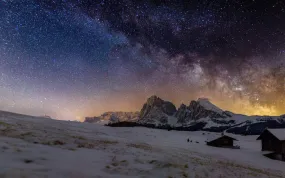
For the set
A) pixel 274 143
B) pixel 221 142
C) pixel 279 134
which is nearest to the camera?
pixel 274 143

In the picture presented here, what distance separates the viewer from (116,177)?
7133 mm

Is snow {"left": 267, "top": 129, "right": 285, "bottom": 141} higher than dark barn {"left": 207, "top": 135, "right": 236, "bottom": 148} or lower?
higher

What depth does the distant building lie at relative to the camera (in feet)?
113

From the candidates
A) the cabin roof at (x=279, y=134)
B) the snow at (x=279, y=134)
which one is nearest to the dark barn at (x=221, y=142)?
the cabin roof at (x=279, y=134)

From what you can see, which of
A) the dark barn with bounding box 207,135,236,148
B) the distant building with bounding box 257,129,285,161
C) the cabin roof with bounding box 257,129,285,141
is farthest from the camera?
the dark barn with bounding box 207,135,236,148

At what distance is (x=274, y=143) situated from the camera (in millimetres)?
36750

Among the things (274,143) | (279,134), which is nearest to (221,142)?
(274,143)

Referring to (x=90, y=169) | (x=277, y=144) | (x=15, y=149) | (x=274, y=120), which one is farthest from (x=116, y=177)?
(x=274, y=120)

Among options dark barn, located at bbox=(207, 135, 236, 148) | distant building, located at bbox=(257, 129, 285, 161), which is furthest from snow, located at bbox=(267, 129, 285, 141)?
dark barn, located at bbox=(207, 135, 236, 148)

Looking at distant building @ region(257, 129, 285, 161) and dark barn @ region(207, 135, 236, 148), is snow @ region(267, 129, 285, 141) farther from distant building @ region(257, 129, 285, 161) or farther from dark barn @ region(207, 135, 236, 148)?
dark barn @ region(207, 135, 236, 148)

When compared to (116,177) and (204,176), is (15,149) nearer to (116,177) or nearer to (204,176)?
(116,177)

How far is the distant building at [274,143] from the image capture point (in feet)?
113

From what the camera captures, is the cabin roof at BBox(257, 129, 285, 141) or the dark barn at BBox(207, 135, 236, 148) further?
the dark barn at BBox(207, 135, 236, 148)

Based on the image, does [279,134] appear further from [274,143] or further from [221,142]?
[221,142]
